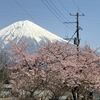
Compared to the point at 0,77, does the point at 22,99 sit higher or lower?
lower

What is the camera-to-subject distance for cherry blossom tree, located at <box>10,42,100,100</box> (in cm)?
1634

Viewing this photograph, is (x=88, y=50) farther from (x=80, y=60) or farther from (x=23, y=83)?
(x=23, y=83)

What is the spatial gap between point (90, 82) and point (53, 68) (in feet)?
11.0

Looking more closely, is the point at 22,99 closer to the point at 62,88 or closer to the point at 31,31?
the point at 62,88

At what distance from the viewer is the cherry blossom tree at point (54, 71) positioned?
643 inches

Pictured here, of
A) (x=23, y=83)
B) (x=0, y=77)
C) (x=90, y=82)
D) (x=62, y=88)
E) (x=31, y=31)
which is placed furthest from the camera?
(x=31, y=31)

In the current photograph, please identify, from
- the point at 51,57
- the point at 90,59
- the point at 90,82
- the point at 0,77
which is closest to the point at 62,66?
the point at 51,57

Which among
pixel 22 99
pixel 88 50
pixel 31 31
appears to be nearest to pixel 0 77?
pixel 88 50

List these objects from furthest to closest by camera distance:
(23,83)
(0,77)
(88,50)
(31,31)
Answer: (31,31), (0,77), (88,50), (23,83)

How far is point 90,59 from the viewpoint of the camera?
2083cm

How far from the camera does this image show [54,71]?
667 inches

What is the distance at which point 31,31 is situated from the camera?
6737 inches

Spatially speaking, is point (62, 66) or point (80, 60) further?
point (80, 60)

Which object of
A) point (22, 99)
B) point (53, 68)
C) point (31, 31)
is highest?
point (31, 31)
